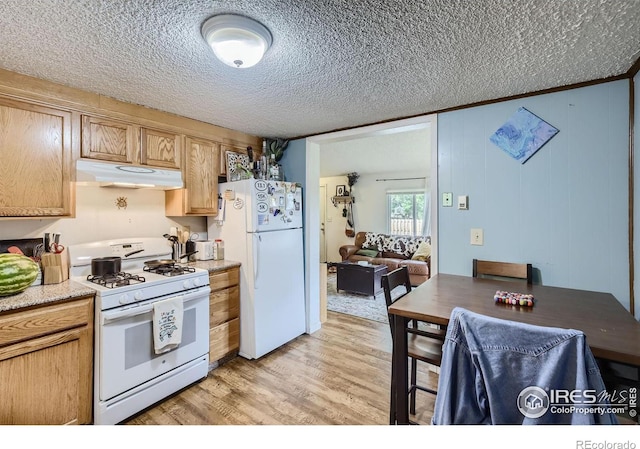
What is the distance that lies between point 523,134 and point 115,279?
9.77 feet

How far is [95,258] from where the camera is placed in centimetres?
225

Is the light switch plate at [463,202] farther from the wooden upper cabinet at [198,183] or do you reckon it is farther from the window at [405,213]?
the window at [405,213]

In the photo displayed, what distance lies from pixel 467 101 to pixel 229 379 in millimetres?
2824

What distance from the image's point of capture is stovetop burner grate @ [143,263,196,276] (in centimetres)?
231

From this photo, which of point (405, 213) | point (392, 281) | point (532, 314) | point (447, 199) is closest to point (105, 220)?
point (392, 281)

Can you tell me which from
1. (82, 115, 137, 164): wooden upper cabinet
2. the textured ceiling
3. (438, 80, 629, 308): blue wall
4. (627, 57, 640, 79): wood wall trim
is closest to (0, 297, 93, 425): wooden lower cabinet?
(82, 115, 137, 164): wooden upper cabinet

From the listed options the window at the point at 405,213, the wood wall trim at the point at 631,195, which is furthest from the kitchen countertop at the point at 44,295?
the window at the point at 405,213

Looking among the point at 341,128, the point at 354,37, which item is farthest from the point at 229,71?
the point at 341,128

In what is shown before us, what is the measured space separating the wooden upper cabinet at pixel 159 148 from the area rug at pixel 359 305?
107 inches

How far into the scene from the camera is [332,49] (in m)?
1.59

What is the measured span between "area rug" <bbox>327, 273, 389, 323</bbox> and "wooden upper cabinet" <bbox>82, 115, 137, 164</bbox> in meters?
2.99

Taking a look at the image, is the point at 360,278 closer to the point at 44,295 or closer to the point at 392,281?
the point at 392,281

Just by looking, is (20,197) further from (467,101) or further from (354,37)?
(467,101)
